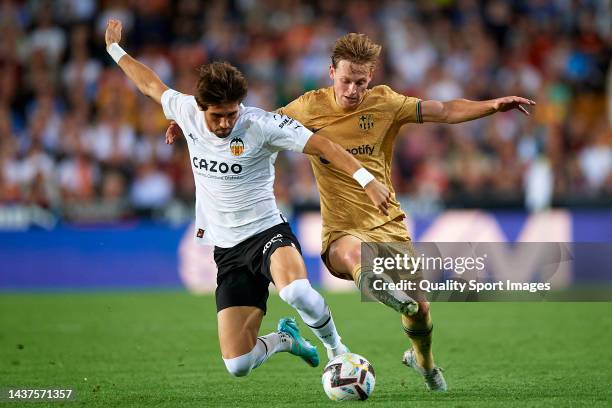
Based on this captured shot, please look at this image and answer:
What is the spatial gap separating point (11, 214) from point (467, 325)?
727 cm

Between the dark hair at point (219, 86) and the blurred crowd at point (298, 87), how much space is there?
8.99 metres

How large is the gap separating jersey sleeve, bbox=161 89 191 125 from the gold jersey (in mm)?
975

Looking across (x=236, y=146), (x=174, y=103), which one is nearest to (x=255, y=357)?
(x=236, y=146)

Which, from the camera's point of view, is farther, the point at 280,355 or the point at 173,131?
the point at 280,355

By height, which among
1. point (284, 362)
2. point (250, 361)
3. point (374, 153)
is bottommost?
point (284, 362)

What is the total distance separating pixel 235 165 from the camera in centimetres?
747

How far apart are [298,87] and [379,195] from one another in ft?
38.4

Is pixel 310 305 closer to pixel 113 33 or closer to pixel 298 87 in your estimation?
pixel 113 33

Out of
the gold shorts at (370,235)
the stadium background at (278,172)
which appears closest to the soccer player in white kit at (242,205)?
the gold shorts at (370,235)

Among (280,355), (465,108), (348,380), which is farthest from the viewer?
(280,355)

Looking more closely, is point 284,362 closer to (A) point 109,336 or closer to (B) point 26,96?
(A) point 109,336

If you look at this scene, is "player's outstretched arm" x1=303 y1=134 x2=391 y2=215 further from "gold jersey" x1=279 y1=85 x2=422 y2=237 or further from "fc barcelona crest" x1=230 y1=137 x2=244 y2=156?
"gold jersey" x1=279 y1=85 x2=422 y2=237

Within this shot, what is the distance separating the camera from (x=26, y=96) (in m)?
18.7

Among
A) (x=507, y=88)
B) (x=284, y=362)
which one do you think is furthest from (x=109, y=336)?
(x=507, y=88)
